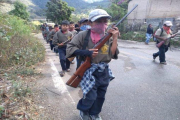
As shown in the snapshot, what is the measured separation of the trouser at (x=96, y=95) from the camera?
2.43 meters

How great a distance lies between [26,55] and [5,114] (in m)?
3.45

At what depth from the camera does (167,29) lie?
6211 millimetres

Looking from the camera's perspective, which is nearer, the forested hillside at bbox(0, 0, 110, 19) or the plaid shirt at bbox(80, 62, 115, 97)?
the plaid shirt at bbox(80, 62, 115, 97)

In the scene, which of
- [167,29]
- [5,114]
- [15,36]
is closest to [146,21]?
[167,29]

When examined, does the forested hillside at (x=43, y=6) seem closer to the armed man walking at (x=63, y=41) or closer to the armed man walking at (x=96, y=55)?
the armed man walking at (x=63, y=41)

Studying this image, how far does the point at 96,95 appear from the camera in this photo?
8.13 feet

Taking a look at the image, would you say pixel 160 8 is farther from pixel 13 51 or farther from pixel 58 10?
pixel 58 10

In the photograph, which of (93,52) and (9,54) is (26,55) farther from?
(93,52)

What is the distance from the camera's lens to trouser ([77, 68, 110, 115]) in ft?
7.97

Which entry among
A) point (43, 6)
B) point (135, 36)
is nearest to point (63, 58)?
point (135, 36)

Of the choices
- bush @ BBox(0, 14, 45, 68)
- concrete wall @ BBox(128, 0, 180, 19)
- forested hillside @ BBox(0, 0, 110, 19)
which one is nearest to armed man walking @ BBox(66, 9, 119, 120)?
bush @ BBox(0, 14, 45, 68)

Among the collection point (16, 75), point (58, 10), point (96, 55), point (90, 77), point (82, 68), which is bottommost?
point (16, 75)

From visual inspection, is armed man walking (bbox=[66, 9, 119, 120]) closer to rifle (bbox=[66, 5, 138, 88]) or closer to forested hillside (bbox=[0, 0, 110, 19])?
rifle (bbox=[66, 5, 138, 88])

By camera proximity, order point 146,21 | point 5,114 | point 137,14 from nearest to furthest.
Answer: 1. point 5,114
2. point 146,21
3. point 137,14
